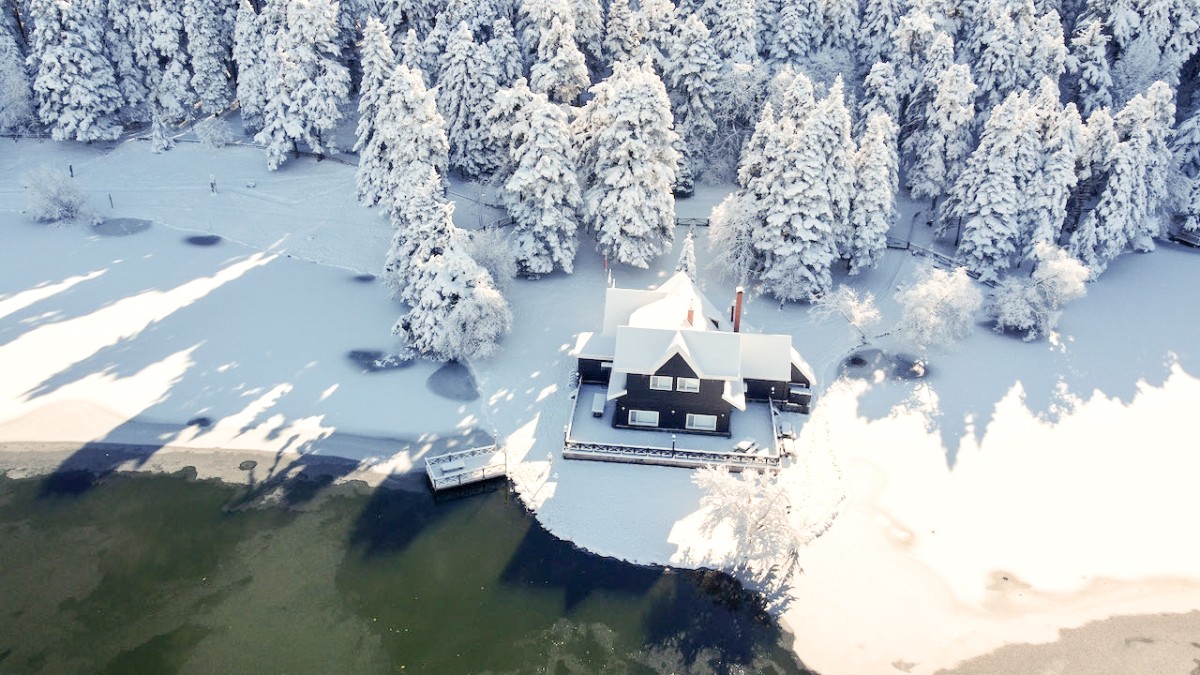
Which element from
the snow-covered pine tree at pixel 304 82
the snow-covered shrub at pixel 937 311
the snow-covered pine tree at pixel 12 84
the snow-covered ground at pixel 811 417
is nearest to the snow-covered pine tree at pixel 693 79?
the snow-covered ground at pixel 811 417

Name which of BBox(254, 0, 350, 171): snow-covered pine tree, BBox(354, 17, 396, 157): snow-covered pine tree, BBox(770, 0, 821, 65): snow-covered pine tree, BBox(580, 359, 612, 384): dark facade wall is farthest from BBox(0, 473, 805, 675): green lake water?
BBox(770, 0, 821, 65): snow-covered pine tree

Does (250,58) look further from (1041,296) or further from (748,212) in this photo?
(1041,296)

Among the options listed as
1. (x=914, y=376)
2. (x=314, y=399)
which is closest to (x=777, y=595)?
(x=914, y=376)

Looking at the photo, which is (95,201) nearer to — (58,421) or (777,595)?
(58,421)

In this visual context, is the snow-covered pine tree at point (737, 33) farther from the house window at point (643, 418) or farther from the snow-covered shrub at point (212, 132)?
the snow-covered shrub at point (212, 132)

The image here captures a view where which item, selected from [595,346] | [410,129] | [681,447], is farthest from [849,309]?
[410,129]

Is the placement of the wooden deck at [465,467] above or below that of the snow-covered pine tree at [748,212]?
below
